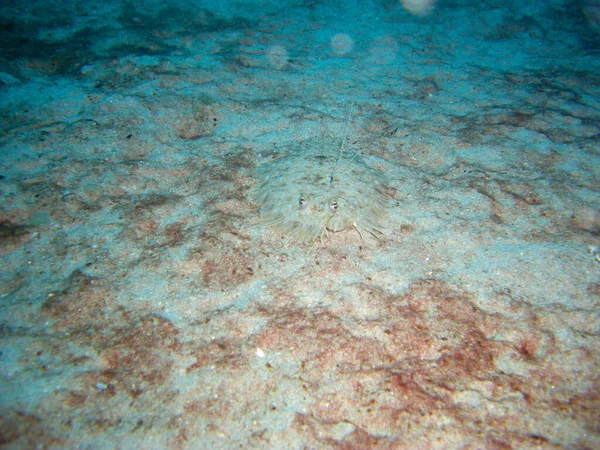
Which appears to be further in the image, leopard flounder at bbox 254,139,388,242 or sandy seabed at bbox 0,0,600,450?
leopard flounder at bbox 254,139,388,242

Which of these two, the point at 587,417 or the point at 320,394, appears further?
the point at 320,394

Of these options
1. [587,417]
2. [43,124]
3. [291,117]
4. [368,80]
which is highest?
[368,80]

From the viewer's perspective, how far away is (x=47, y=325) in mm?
2709

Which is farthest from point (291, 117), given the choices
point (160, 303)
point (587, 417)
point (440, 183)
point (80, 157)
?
point (587, 417)

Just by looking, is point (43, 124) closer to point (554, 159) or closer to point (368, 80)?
point (368, 80)

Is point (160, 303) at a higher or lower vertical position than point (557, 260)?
lower

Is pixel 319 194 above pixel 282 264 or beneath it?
above

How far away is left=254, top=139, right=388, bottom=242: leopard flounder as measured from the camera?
3.43 meters

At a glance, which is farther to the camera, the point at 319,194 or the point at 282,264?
the point at 319,194

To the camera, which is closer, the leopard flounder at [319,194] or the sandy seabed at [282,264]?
the sandy seabed at [282,264]

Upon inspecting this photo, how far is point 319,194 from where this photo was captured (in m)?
3.55

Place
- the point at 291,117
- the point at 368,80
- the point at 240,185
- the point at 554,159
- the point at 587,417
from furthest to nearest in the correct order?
1. the point at 368,80
2. the point at 291,117
3. the point at 554,159
4. the point at 240,185
5. the point at 587,417

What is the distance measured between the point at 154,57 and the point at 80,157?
342 cm

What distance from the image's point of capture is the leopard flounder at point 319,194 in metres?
3.43
